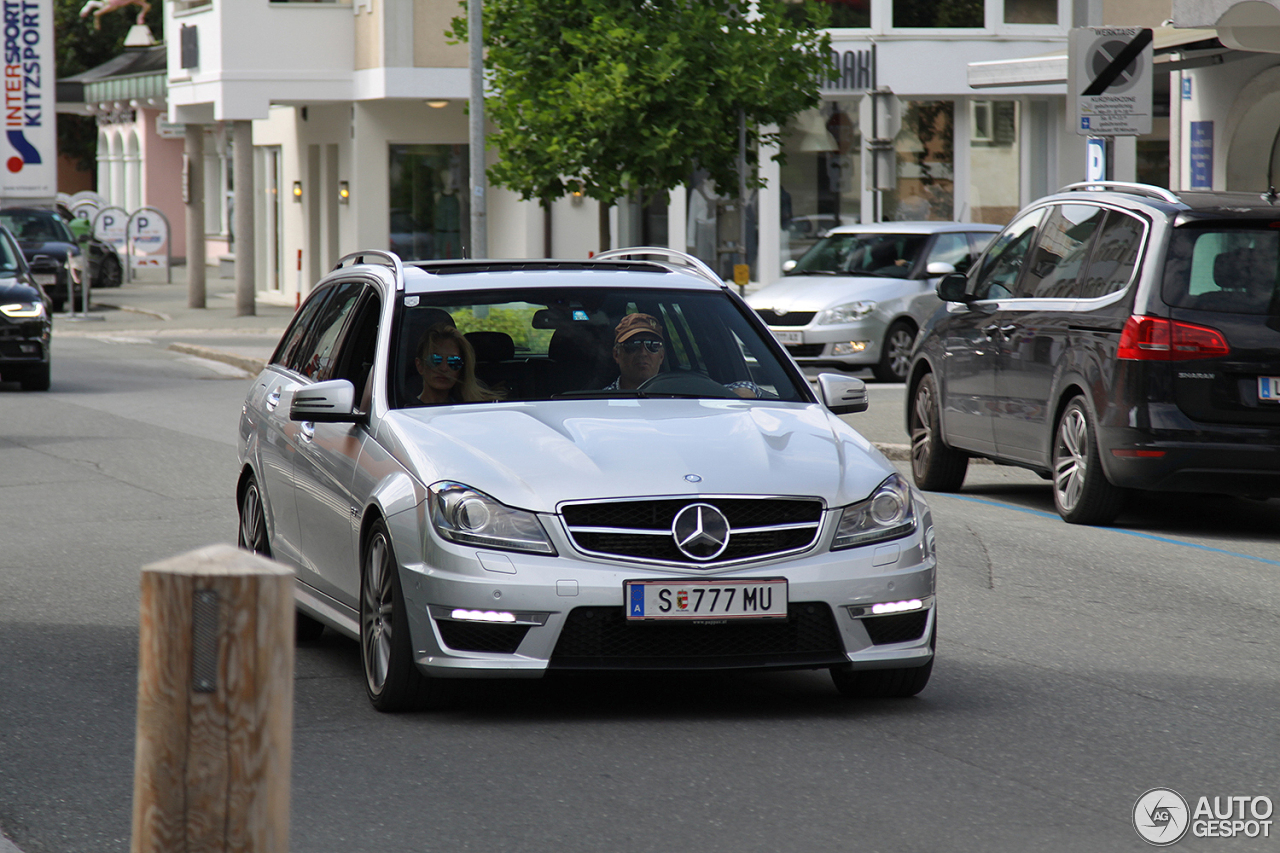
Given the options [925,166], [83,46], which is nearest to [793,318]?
[925,166]

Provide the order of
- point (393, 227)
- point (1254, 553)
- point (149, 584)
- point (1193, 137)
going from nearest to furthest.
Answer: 1. point (149, 584)
2. point (1254, 553)
3. point (1193, 137)
4. point (393, 227)

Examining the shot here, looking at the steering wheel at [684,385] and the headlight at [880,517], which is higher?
the steering wheel at [684,385]

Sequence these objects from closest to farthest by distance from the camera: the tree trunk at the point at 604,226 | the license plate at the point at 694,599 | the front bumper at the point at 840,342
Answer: the license plate at the point at 694,599 → the front bumper at the point at 840,342 → the tree trunk at the point at 604,226

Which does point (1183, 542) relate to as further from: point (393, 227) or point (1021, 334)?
point (393, 227)

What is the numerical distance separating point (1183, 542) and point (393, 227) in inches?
1111

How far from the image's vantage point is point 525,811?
16.8 ft

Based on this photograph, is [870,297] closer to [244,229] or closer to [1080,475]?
[1080,475]

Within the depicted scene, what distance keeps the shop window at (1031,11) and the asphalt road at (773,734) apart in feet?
83.6

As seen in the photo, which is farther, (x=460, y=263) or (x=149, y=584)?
(x=460, y=263)

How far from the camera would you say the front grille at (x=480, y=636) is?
6.01 m

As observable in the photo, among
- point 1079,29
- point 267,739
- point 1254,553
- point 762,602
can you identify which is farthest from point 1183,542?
point 267,739

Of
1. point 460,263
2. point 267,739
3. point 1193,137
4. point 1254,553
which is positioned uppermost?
point 1193,137

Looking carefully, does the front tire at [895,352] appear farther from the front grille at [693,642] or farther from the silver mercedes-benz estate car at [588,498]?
the front grille at [693,642]

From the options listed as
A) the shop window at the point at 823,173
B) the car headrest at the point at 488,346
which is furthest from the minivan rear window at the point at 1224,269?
the shop window at the point at 823,173
